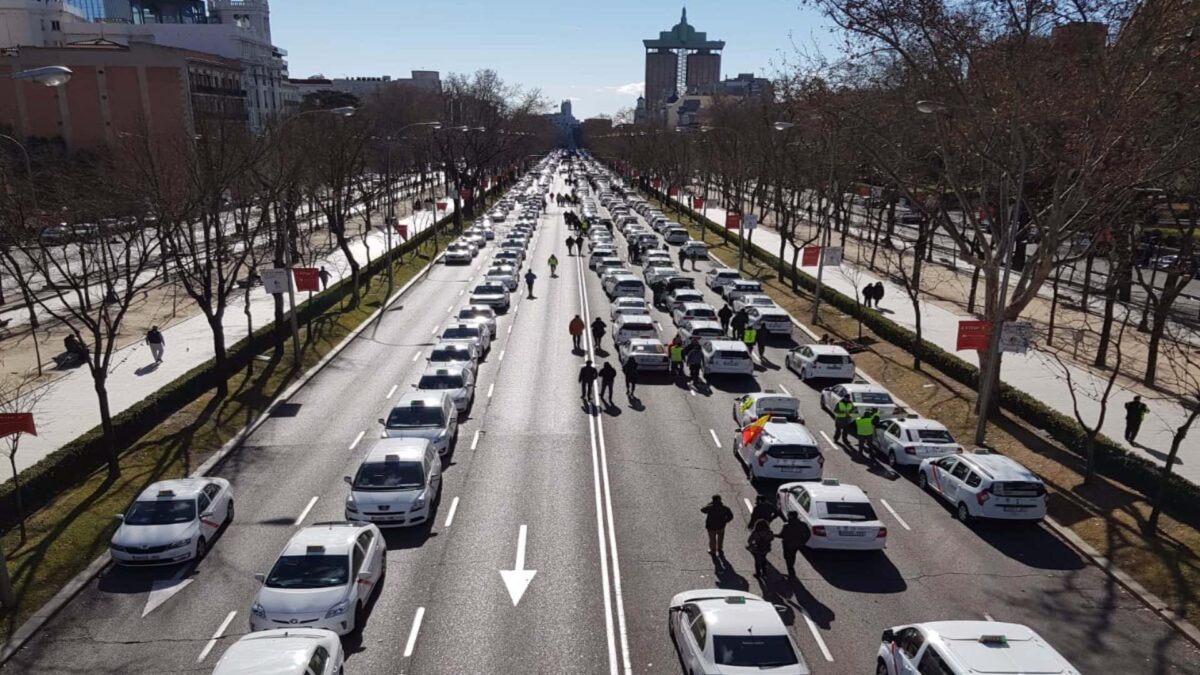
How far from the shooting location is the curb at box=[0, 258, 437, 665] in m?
14.4

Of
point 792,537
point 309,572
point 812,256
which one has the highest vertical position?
point 812,256

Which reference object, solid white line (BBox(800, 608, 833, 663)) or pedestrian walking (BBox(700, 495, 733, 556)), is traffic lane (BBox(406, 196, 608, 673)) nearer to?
pedestrian walking (BBox(700, 495, 733, 556))

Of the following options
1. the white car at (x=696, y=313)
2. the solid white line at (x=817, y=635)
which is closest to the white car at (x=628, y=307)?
the white car at (x=696, y=313)

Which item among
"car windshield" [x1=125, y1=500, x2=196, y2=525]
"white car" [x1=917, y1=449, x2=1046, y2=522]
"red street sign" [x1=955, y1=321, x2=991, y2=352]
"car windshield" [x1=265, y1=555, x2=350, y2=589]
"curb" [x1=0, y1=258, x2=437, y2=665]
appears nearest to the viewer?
"car windshield" [x1=265, y1=555, x2=350, y2=589]

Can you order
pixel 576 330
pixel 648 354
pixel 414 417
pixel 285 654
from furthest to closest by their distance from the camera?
pixel 576 330 < pixel 648 354 < pixel 414 417 < pixel 285 654

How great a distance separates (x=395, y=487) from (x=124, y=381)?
1669 centimetres

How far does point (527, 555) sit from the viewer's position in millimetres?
17094

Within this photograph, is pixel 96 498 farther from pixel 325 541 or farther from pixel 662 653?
pixel 662 653

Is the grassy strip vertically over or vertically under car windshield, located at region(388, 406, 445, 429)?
under

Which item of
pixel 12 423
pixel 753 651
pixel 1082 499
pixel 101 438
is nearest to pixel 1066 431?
pixel 1082 499

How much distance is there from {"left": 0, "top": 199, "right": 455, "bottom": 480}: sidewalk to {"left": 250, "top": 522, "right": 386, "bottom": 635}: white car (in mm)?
10969

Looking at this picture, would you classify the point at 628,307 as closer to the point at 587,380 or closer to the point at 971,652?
the point at 587,380

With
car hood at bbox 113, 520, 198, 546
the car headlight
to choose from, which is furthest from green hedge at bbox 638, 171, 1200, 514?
car hood at bbox 113, 520, 198, 546

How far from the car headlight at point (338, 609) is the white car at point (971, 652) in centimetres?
814
